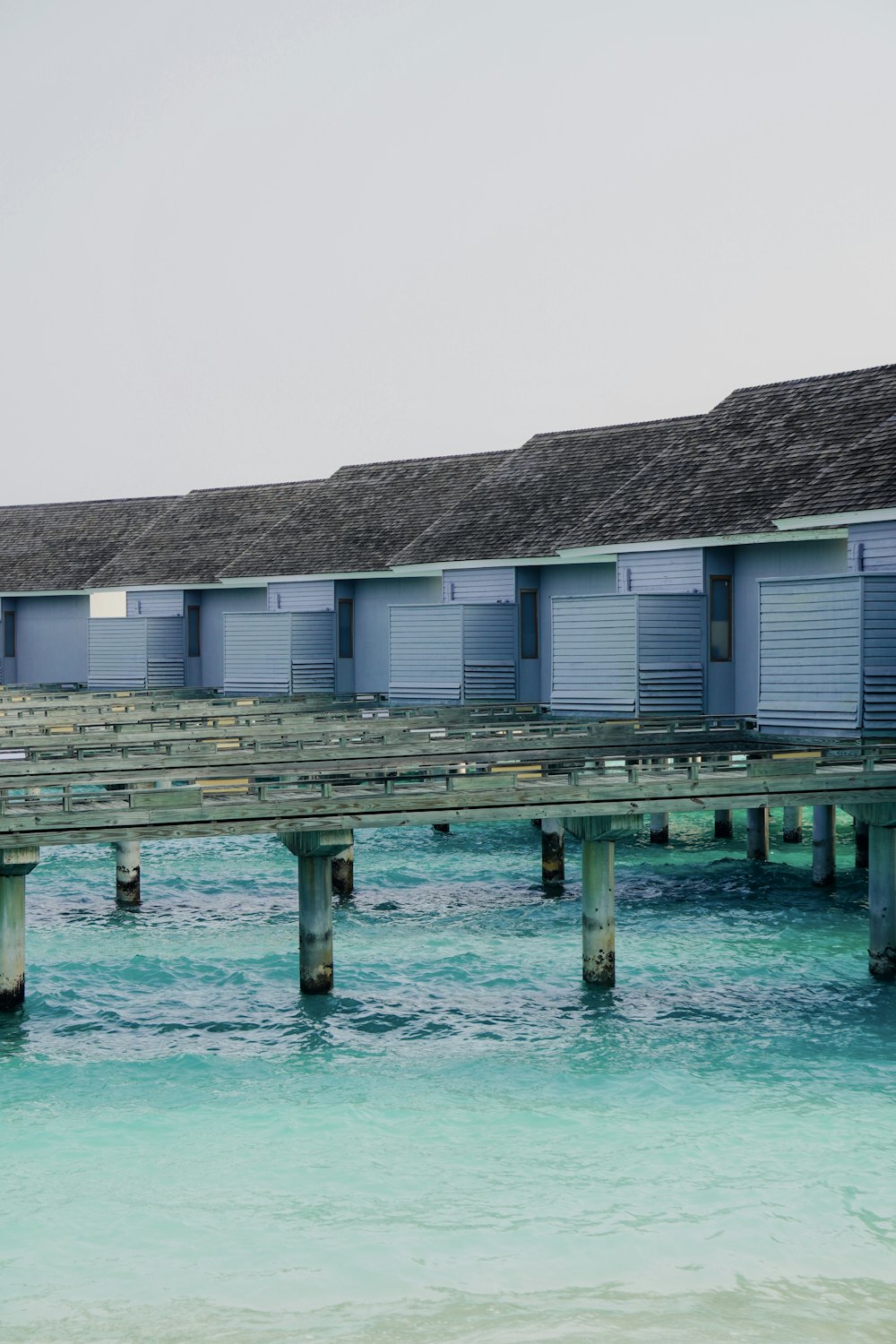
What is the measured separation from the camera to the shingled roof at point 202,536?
148 ft

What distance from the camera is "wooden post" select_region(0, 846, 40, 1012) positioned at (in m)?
18.1

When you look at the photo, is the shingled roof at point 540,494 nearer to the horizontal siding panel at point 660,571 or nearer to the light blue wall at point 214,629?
the horizontal siding panel at point 660,571

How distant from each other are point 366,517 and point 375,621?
3699 millimetres

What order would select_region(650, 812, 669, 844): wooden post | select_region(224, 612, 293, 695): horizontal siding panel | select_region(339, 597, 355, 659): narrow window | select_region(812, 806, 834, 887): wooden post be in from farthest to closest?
select_region(339, 597, 355, 659): narrow window, select_region(224, 612, 293, 695): horizontal siding panel, select_region(650, 812, 669, 844): wooden post, select_region(812, 806, 834, 887): wooden post

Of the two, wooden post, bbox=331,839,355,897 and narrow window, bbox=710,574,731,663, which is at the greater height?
narrow window, bbox=710,574,731,663

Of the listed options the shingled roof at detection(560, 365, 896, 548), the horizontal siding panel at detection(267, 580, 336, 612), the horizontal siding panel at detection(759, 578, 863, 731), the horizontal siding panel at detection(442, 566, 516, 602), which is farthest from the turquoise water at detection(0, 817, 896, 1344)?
the horizontal siding panel at detection(267, 580, 336, 612)

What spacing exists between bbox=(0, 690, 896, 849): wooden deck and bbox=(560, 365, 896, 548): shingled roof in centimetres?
362

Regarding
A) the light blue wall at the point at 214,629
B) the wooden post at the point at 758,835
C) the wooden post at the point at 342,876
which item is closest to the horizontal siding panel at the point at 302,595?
the light blue wall at the point at 214,629

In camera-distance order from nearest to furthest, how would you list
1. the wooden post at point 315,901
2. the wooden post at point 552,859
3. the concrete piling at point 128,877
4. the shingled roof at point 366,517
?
the wooden post at point 315,901 < the concrete piling at point 128,877 < the wooden post at point 552,859 < the shingled roof at point 366,517

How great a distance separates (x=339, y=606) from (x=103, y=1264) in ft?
91.9

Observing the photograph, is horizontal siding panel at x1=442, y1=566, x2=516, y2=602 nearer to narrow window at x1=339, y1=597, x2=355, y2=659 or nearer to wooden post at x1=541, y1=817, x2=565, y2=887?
narrow window at x1=339, y1=597, x2=355, y2=659

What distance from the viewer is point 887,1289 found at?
12453 millimetres

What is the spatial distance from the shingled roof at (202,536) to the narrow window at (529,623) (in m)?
11.7

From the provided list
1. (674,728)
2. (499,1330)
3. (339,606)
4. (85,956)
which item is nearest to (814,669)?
(674,728)
